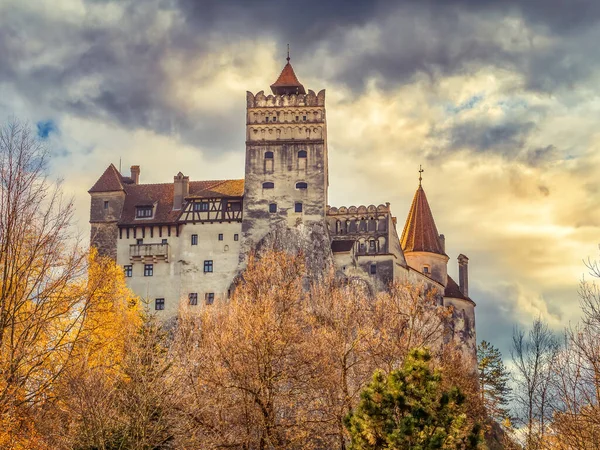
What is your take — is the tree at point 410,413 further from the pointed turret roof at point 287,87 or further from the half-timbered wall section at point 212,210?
the pointed turret roof at point 287,87

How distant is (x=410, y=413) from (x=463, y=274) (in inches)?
2401

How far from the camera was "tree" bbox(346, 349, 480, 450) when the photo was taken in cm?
2548

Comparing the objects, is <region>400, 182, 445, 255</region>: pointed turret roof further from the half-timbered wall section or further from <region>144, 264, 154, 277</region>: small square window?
<region>144, 264, 154, 277</region>: small square window

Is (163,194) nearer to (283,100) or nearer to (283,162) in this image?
(283,162)

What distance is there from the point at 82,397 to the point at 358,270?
157ft

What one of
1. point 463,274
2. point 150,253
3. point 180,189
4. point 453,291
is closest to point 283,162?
point 180,189

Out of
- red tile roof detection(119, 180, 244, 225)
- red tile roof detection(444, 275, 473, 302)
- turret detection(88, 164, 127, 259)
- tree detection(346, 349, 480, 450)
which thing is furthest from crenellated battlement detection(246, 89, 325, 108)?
tree detection(346, 349, 480, 450)

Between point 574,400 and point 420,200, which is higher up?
point 420,200

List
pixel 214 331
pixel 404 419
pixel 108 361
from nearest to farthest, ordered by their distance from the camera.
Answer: pixel 404 419, pixel 214 331, pixel 108 361

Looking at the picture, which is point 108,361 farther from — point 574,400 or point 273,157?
→ point 273,157

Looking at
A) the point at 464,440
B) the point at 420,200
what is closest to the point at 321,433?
the point at 464,440

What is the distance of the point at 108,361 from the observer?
43.1 meters

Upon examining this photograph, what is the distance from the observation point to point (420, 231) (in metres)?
85.0

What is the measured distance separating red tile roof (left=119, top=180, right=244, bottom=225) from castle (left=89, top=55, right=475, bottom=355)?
91mm
